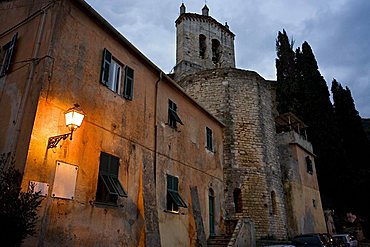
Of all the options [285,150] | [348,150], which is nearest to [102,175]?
[285,150]

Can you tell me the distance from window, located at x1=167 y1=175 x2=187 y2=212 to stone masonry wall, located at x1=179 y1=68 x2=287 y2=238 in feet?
19.4

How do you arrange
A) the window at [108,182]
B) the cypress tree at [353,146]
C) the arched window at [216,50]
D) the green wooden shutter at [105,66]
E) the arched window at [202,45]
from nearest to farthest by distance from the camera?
the window at [108,182]
the green wooden shutter at [105,66]
the cypress tree at [353,146]
the arched window at [202,45]
the arched window at [216,50]

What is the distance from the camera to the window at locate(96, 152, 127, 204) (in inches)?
335

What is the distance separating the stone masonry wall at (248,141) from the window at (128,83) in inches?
355

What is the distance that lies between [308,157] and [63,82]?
2148 cm

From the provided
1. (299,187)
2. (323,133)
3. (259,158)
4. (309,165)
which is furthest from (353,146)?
(259,158)

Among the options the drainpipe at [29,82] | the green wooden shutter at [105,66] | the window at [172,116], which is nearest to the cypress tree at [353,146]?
the window at [172,116]

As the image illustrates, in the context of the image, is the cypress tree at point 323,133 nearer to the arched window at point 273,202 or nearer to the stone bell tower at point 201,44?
the stone bell tower at point 201,44

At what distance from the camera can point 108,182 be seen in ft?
28.2

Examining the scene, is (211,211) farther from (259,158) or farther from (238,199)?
(259,158)

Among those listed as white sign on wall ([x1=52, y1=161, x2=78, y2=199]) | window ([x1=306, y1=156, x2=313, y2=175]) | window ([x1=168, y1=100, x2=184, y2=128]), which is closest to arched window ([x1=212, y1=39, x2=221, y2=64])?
window ([x1=306, y1=156, x2=313, y2=175])

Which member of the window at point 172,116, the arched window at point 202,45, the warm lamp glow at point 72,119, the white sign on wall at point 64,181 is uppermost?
the arched window at point 202,45

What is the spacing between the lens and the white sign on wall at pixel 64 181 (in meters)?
7.23

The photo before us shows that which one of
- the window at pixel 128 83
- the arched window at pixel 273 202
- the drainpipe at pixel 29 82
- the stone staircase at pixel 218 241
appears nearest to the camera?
the drainpipe at pixel 29 82
